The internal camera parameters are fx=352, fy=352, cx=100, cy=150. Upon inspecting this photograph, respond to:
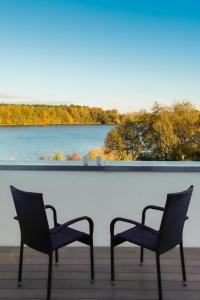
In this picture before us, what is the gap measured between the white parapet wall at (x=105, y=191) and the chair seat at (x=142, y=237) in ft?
2.35

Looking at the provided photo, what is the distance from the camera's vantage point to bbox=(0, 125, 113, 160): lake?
147 inches

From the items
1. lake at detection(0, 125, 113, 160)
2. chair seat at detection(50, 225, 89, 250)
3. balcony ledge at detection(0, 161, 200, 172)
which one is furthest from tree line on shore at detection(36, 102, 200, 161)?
chair seat at detection(50, 225, 89, 250)


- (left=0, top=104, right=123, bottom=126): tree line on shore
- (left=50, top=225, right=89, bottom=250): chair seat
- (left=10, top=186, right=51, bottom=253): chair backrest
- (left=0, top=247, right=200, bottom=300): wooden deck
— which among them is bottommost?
(left=0, top=247, right=200, bottom=300): wooden deck

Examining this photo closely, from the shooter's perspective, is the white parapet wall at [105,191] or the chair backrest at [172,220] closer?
the chair backrest at [172,220]

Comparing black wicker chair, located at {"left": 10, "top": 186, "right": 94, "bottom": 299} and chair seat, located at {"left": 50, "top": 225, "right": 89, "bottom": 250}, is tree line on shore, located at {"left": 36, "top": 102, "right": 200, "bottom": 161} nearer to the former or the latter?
chair seat, located at {"left": 50, "top": 225, "right": 89, "bottom": 250}

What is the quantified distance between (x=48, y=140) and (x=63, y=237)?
163 centimetres

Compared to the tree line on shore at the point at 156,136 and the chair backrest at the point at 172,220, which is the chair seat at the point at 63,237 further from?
the tree line on shore at the point at 156,136

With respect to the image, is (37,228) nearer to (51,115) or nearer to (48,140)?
(48,140)

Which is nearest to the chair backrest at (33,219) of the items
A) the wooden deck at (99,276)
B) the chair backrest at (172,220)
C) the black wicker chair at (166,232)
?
the wooden deck at (99,276)

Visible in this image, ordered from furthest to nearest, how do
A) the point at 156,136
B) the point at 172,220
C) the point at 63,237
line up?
the point at 156,136
the point at 63,237
the point at 172,220

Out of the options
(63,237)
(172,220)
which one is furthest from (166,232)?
(63,237)

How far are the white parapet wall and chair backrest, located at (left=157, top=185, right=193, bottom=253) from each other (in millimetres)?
897

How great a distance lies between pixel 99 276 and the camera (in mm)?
2623

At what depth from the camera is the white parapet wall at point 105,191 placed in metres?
3.24
